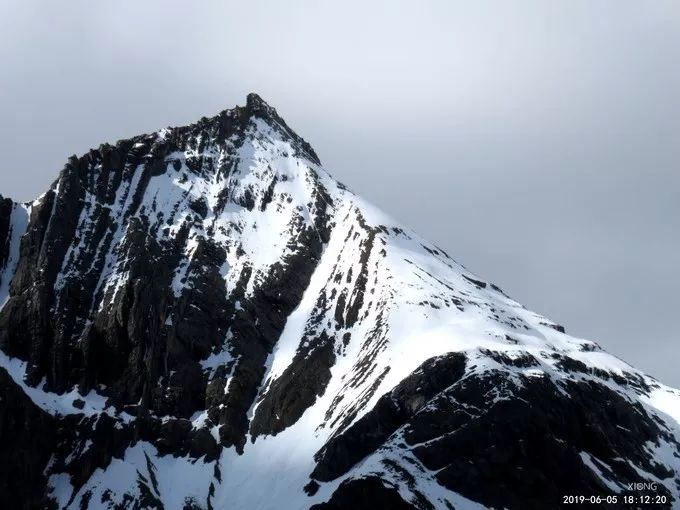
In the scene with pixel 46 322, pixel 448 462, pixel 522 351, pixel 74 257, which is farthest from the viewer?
pixel 74 257

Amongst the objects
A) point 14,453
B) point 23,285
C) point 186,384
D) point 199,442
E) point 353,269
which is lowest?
point 14,453

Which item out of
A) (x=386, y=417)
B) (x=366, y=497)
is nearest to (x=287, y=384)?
(x=386, y=417)

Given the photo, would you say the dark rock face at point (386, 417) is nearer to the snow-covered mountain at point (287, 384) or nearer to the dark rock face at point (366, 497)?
the snow-covered mountain at point (287, 384)

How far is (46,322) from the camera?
179 meters

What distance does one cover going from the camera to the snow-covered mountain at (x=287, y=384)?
444 feet

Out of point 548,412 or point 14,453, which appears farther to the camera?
point 14,453

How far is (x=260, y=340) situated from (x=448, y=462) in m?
59.1

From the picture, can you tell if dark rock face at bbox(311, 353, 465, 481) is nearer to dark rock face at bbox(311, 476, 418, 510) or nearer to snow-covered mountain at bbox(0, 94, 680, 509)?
snow-covered mountain at bbox(0, 94, 680, 509)

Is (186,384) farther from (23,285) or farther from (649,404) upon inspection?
(649,404)

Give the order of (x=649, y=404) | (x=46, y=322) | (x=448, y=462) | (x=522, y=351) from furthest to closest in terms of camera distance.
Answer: (x=46, y=322)
(x=649, y=404)
(x=522, y=351)
(x=448, y=462)

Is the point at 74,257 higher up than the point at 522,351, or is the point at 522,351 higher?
the point at 74,257

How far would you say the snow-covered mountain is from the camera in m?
135

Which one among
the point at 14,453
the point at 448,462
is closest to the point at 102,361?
the point at 14,453

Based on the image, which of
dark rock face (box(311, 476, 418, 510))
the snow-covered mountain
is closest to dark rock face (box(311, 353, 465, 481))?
the snow-covered mountain
